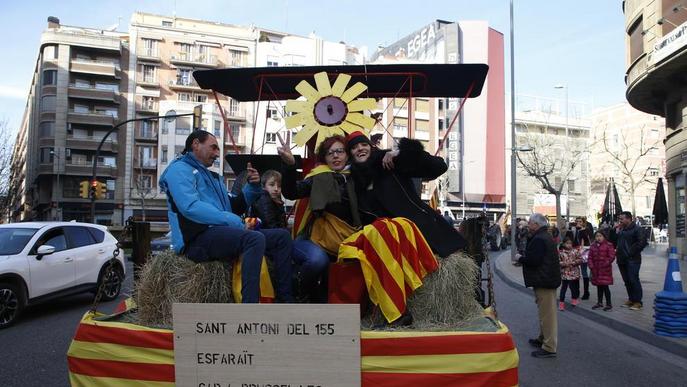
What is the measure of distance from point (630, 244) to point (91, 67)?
55740mm

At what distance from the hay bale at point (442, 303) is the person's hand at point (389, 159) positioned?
2.52ft

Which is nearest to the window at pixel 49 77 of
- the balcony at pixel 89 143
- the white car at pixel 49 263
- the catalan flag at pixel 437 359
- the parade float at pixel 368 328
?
the balcony at pixel 89 143

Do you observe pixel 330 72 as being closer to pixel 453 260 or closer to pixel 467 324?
pixel 453 260

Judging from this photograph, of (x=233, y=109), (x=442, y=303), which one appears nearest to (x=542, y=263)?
(x=442, y=303)

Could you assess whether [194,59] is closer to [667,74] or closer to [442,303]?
[667,74]

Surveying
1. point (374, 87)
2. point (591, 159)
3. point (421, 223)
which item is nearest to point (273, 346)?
point (421, 223)

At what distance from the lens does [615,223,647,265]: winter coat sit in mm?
9734

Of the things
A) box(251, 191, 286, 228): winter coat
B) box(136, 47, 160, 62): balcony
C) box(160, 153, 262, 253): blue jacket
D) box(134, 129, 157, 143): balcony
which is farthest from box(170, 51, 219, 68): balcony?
box(160, 153, 262, 253): blue jacket

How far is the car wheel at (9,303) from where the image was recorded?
26.1 feet

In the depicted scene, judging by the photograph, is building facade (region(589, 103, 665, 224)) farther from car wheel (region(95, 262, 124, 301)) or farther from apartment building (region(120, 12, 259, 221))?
car wheel (region(95, 262, 124, 301))

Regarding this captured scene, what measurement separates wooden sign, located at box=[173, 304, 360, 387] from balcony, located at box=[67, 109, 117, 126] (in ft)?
188

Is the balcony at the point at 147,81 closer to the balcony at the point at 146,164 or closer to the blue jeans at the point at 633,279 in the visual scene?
the balcony at the point at 146,164

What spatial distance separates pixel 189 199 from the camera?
328 cm

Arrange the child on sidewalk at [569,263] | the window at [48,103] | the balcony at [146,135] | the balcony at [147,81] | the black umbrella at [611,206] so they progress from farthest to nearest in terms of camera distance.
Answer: the balcony at [147,81], the balcony at [146,135], the window at [48,103], the black umbrella at [611,206], the child on sidewalk at [569,263]
